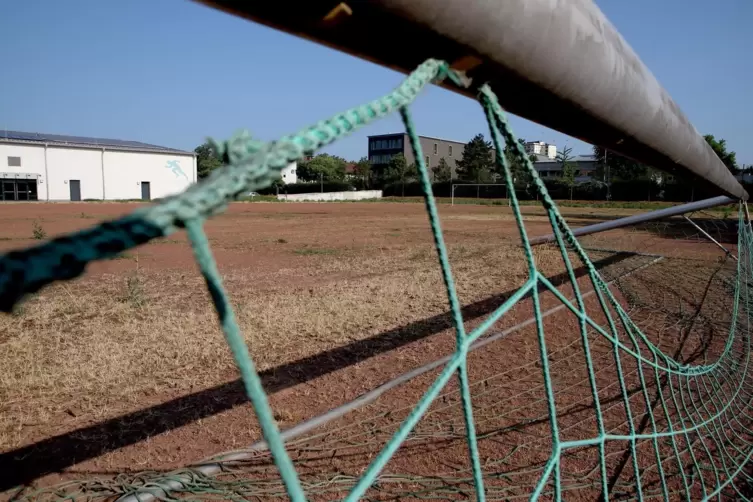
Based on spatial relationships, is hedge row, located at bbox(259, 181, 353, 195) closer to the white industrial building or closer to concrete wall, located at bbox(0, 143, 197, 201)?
concrete wall, located at bbox(0, 143, 197, 201)

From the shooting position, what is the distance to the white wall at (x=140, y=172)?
1398 inches

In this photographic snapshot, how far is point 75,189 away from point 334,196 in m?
17.6

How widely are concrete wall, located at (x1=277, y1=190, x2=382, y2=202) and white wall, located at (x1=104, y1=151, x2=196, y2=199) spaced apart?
7469mm

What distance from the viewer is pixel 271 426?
49 cm

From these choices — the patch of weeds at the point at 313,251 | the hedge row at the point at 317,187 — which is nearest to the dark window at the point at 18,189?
the hedge row at the point at 317,187

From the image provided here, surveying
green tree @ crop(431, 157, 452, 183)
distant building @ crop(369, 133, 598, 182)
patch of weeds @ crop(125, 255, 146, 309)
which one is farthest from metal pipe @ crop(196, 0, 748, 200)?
distant building @ crop(369, 133, 598, 182)

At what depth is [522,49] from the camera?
73cm

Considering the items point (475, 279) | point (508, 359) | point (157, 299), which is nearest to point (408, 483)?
point (508, 359)

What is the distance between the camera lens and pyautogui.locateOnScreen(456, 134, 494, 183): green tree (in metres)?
45.9

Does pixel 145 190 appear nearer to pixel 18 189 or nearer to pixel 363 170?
pixel 18 189

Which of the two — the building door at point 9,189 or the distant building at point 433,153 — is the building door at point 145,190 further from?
the distant building at point 433,153

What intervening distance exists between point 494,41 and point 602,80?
1.07 feet

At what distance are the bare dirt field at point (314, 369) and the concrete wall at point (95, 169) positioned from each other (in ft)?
92.7

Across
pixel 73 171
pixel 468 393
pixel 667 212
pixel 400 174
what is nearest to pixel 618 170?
pixel 400 174
